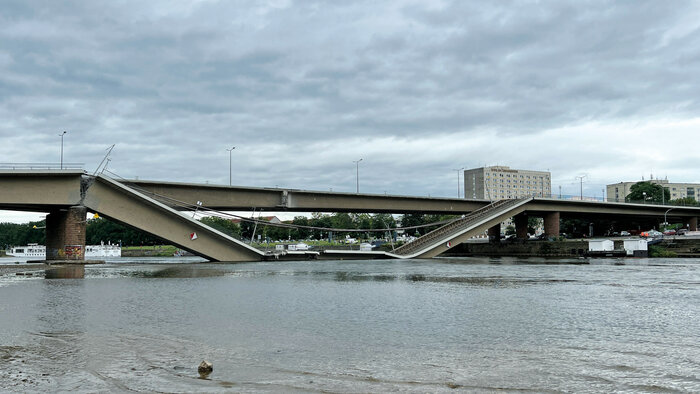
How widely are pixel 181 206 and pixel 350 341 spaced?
52.3 m

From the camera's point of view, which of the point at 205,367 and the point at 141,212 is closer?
the point at 205,367

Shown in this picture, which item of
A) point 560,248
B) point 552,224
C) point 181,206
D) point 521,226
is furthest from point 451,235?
point 181,206

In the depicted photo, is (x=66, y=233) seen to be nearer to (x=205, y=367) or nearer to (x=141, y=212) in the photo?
(x=141, y=212)

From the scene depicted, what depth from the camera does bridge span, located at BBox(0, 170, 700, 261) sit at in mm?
54062

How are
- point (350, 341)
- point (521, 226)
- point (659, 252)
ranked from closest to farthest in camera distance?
1. point (350, 341)
2. point (659, 252)
3. point (521, 226)

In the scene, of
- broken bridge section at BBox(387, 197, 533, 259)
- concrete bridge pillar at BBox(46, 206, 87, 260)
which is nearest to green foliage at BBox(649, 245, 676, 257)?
broken bridge section at BBox(387, 197, 533, 259)

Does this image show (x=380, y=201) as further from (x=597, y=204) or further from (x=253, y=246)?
(x=597, y=204)

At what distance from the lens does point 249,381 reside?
1060 cm

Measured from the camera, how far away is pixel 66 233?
56.1 metres

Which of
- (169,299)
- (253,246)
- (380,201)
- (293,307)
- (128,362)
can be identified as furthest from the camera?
(380,201)

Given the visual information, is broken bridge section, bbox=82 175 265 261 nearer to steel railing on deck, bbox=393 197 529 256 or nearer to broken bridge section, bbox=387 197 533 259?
broken bridge section, bbox=387 197 533 259

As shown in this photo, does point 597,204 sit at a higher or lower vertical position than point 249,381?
higher

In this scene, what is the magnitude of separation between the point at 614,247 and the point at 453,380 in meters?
83.5

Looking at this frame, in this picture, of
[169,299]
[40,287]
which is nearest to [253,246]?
[40,287]
